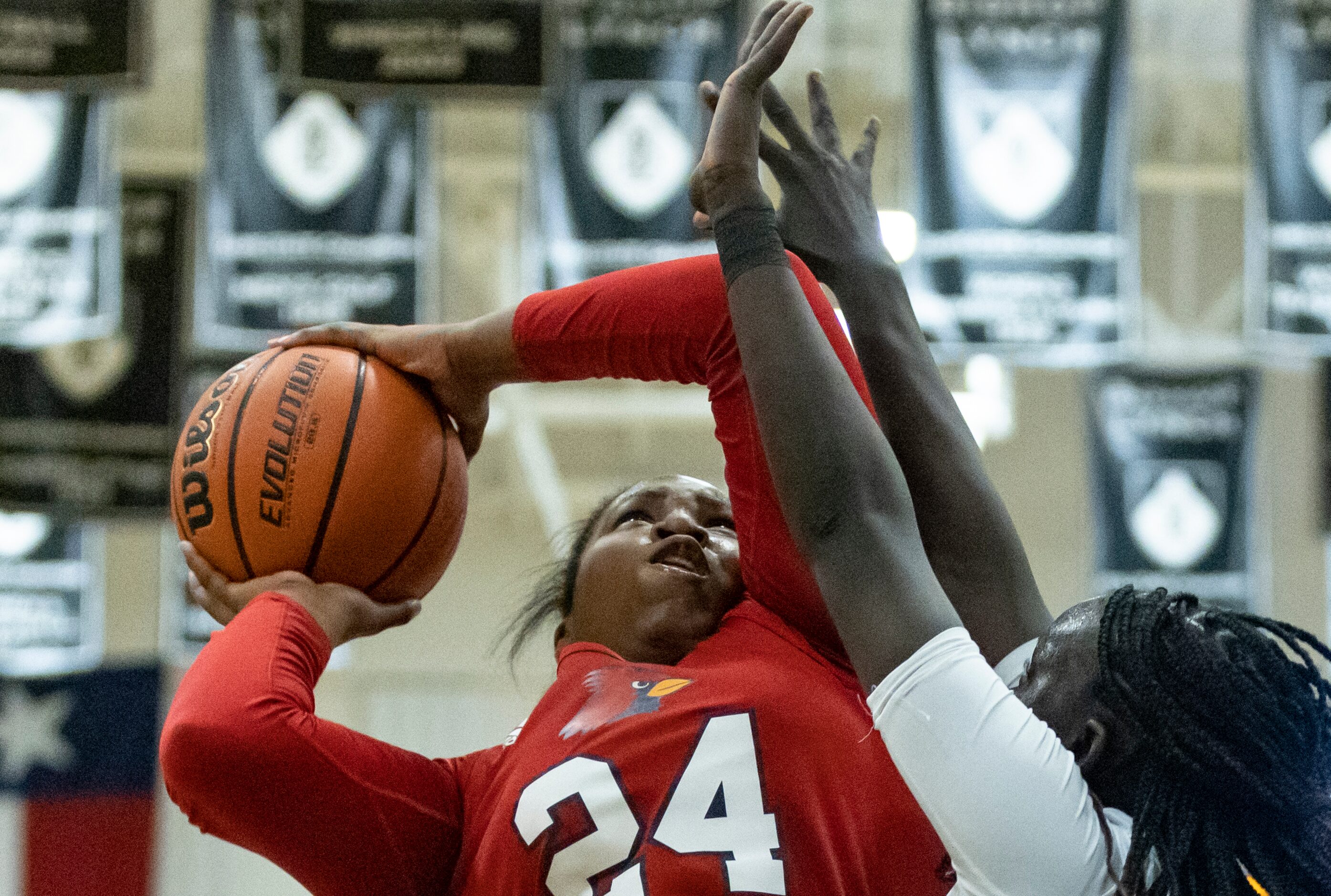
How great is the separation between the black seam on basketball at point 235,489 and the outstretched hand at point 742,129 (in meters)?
0.74

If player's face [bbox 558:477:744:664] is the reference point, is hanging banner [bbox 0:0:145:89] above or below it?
above

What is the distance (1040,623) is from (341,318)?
165 inches

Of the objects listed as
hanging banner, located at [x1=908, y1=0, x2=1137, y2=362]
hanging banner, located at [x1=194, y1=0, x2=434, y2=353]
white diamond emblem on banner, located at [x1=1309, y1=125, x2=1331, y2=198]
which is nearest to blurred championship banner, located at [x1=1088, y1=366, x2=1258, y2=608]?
hanging banner, located at [x1=908, y1=0, x2=1137, y2=362]

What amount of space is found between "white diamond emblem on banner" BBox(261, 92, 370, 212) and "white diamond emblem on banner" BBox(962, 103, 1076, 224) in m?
2.66

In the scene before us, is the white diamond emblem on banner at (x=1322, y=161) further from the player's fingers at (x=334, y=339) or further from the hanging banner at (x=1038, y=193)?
the player's fingers at (x=334, y=339)

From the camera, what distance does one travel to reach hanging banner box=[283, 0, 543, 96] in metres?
5.37

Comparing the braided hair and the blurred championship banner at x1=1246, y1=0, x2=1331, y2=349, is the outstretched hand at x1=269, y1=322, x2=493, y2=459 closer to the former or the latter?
the braided hair

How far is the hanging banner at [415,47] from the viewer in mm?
5367

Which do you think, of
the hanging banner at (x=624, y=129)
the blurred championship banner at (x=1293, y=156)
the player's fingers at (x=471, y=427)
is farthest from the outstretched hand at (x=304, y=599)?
the blurred championship banner at (x=1293, y=156)

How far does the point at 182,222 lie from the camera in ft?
19.3

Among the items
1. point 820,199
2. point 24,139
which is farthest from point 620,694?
point 24,139

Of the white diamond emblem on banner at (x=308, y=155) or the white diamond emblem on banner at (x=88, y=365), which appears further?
the white diamond emblem on banner at (x=88, y=365)

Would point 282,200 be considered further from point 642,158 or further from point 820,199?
point 820,199

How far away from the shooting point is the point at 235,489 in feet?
5.96
